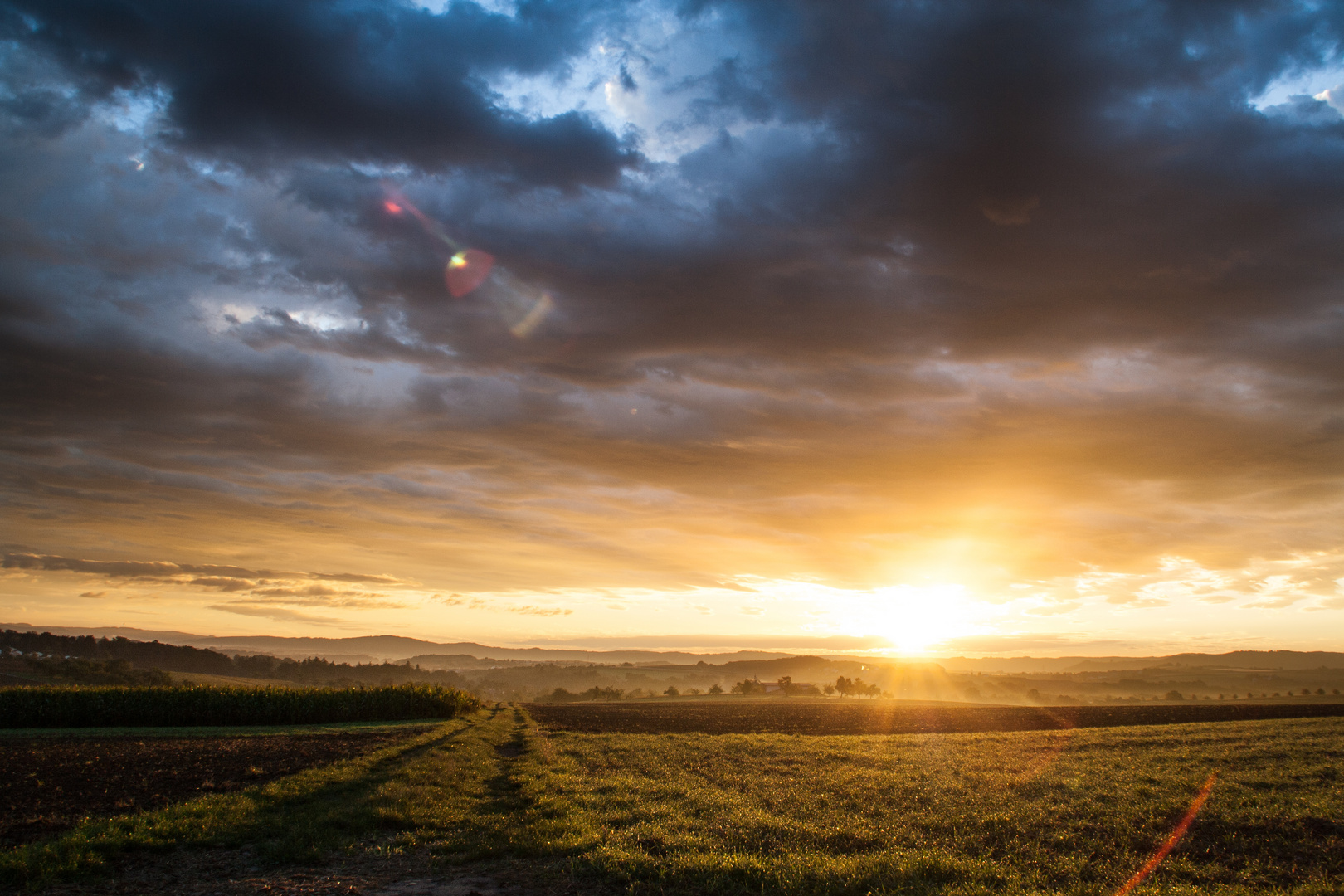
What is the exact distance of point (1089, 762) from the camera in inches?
1076

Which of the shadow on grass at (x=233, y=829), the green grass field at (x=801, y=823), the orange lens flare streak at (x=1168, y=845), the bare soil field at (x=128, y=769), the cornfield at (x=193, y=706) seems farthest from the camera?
the cornfield at (x=193, y=706)

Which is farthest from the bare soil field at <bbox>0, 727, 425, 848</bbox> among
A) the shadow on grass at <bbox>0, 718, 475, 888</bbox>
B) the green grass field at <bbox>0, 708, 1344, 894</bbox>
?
the green grass field at <bbox>0, 708, 1344, 894</bbox>

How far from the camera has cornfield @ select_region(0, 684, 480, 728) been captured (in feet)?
168

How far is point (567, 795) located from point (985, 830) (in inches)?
439

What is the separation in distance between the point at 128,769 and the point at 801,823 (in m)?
25.4

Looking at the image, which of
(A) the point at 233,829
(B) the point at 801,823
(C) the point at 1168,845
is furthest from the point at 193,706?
(C) the point at 1168,845

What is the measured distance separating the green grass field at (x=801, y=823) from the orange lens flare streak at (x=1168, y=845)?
0.20 meters

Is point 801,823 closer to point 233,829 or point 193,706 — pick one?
point 233,829

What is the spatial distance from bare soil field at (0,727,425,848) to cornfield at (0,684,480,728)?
14.5 meters

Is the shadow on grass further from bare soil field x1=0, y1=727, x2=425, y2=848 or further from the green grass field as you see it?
bare soil field x1=0, y1=727, x2=425, y2=848

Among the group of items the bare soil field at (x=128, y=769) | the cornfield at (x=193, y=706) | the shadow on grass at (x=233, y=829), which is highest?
the shadow on grass at (x=233, y=829)

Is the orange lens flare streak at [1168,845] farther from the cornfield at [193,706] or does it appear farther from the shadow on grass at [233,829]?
the cornfield at [193,706]

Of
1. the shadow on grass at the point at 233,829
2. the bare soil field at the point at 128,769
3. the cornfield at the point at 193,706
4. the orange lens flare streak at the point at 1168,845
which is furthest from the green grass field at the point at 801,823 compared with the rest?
the cornfield at the point at 193,706

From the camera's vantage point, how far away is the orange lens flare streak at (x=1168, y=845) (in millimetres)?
10897
